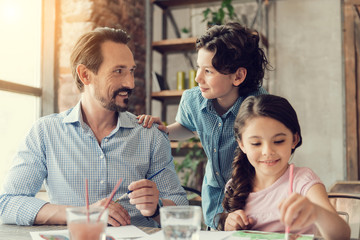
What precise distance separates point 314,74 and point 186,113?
6.75ft

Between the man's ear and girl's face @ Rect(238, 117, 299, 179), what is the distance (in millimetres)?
827

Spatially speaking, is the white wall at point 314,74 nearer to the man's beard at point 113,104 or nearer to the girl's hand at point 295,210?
the man's beard at point 113,104

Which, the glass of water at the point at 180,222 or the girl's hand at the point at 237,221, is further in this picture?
the girl's hand at the point at 237,221

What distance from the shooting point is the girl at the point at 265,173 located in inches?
53.6

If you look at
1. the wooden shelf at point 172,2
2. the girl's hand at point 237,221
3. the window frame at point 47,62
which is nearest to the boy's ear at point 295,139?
the girl's hand at point 237,221

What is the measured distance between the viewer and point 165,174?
1747 mm

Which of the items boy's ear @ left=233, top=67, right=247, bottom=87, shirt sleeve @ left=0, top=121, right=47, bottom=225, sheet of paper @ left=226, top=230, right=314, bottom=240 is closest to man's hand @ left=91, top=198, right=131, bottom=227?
shirt sleeve @ left=0, top=121, right=47, bottom=225

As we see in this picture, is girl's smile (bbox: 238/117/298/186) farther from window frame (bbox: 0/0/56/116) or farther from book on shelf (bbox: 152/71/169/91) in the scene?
book on shelf (bbox: 152/71/169/91)

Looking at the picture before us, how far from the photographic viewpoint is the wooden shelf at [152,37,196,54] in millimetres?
3794

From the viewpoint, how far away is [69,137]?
176cm

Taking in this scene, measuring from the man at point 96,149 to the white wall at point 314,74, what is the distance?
7.54 ft

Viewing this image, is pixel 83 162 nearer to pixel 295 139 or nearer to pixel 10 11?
pixel 295 139

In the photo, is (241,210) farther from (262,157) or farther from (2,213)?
(2,213)

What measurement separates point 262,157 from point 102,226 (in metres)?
0.62
